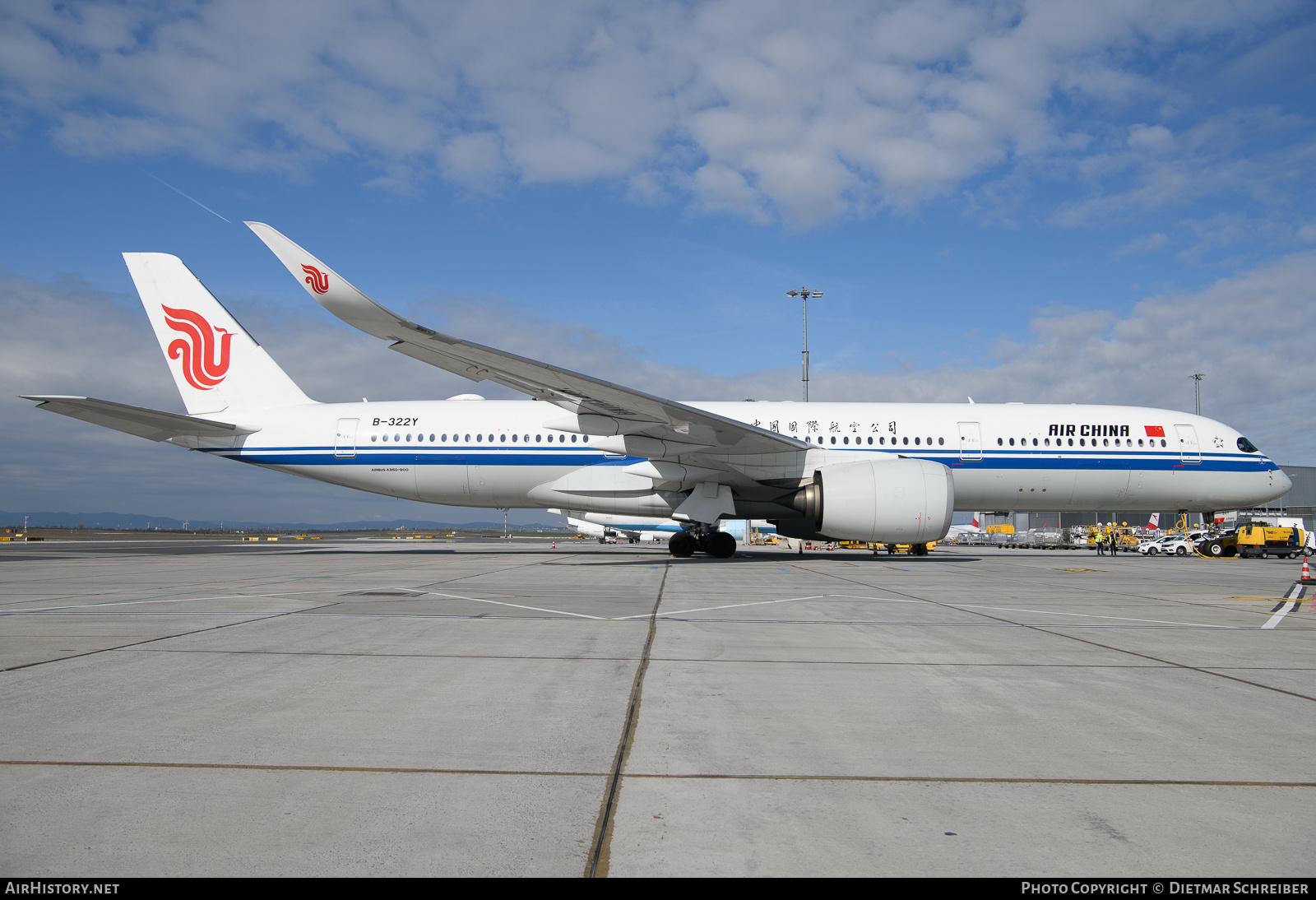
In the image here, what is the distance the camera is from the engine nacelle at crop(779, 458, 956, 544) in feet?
51.3

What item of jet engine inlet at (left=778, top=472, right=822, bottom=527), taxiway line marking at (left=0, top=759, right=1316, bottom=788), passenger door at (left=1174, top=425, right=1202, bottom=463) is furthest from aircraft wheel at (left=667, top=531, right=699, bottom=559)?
taxiway line marking at (left=0, top=759, right=1316, bottom=788)

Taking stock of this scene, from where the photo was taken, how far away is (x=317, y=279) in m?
10.8

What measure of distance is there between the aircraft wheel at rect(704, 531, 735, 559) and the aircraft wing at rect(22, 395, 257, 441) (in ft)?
38.8

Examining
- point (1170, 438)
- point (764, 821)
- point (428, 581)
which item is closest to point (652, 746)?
point (764, 821)

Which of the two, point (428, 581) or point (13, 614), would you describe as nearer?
point (13, 614)

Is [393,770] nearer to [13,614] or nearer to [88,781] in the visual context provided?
[88,781]

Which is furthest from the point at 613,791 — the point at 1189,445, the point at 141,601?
the point at 1189,445

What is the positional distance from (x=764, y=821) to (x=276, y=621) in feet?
17.9

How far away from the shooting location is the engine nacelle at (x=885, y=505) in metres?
15.6

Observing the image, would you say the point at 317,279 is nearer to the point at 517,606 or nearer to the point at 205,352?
the point at 517,606

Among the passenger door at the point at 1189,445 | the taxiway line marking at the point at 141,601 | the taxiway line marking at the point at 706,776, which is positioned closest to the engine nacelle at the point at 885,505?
the passenger door at the point at 1189,445

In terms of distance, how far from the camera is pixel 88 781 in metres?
2.60

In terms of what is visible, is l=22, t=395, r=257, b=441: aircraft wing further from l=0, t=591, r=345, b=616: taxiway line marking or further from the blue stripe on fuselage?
l=0, t=591, r=345, b=616: taxiway line marking

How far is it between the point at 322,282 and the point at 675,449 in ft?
26.0
